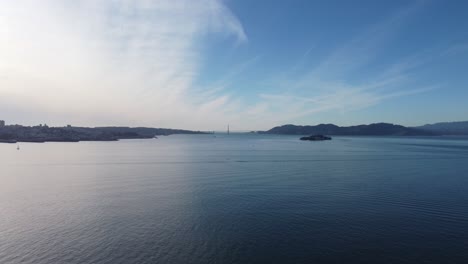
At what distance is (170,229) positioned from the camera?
59.5 feet

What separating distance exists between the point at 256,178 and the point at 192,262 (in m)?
24.8

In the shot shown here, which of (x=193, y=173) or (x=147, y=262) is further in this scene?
(x=193, y=173)

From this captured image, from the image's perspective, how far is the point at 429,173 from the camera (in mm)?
41781

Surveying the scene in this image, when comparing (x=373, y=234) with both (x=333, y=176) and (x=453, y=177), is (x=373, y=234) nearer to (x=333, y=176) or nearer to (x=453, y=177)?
(x=333, y=176)

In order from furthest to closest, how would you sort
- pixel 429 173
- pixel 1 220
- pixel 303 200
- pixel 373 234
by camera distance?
pixel 429 173
pixel 303 200
pixel 1 220
pixel 373 234

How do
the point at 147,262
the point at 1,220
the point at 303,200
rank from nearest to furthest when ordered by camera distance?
1. the point at 147,262
2. the point at 1,220
3. the point at 303,200

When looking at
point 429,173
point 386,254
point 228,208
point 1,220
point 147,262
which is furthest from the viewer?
point 429,173

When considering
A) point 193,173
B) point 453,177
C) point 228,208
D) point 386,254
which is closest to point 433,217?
point 386,254

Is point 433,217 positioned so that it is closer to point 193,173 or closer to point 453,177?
point 453,177

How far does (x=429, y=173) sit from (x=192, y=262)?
138 feet

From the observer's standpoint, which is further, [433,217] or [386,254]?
[433,217]

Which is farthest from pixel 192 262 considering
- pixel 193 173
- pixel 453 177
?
pixel 453 177

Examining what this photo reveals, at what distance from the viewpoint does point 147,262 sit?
13.8m

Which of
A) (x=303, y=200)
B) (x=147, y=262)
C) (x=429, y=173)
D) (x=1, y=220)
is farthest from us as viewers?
(x=429, y=173)
